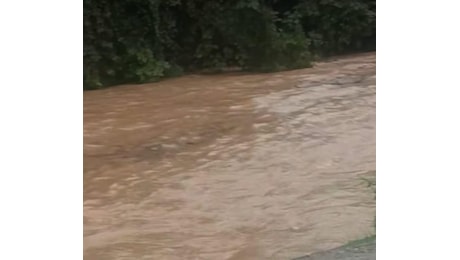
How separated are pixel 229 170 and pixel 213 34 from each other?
5.36m

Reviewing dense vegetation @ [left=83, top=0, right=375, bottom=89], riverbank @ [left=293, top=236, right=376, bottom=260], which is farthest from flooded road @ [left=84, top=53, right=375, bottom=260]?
dense vegetation @ [left=83, top=0, right=375, bottom=89]

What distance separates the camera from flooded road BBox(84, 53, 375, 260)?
405cm

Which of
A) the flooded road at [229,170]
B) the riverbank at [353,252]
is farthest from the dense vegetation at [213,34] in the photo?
the riverbank at [353,252]

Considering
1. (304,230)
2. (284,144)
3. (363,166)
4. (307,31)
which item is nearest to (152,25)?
(307,31)

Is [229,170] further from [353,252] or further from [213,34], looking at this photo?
[213,34]

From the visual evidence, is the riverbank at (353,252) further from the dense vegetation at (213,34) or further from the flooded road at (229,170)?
the dense vegetation at (213,34)

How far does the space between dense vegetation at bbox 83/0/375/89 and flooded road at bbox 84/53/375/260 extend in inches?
36.0

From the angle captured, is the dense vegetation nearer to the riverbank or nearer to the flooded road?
the flooded road

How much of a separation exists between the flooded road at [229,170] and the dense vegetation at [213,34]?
914 mm
